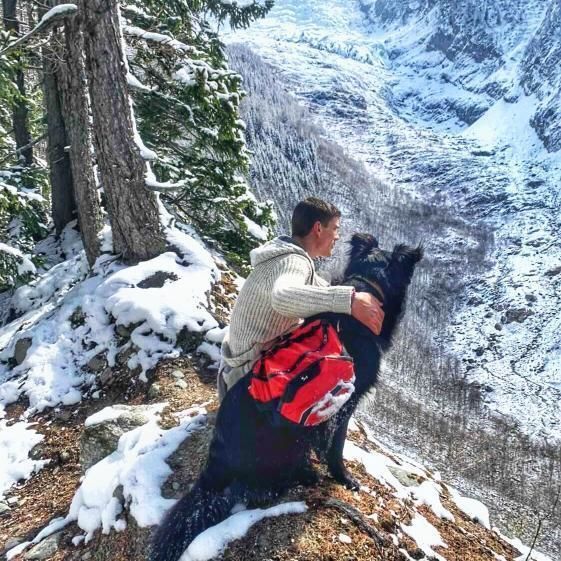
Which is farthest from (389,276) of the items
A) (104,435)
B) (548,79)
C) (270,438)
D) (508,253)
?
(548,79)

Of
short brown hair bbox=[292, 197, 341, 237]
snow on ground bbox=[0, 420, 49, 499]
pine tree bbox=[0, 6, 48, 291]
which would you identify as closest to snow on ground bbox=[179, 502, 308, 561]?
short brown hair bbox=[292, 197, 341, 237]

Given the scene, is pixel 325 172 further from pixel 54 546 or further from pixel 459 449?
pixel 54 546

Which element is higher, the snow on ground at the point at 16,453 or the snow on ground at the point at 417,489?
the snow on ground at the point at 417,489

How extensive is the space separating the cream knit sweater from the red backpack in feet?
0.57

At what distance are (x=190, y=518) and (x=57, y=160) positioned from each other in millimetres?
8289

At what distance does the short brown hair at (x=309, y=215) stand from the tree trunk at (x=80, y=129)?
15.3 ft

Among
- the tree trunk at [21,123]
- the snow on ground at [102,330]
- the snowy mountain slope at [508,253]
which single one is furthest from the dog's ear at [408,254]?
the snowy mountain slope at [508,253]

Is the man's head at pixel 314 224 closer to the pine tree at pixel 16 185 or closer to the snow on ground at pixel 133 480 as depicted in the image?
the snow on ground at pixel 133 480

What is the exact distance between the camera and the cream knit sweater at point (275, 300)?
109 inches

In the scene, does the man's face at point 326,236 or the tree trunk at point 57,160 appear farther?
the tree trunk at point 57,160

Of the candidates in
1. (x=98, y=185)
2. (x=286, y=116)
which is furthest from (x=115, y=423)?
(x=286, y=116)

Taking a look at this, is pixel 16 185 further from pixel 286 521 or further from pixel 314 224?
pixel 286 521

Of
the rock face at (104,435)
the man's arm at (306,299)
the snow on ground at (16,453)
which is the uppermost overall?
the man's arm at (306,299)

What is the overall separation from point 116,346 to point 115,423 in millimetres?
1634
